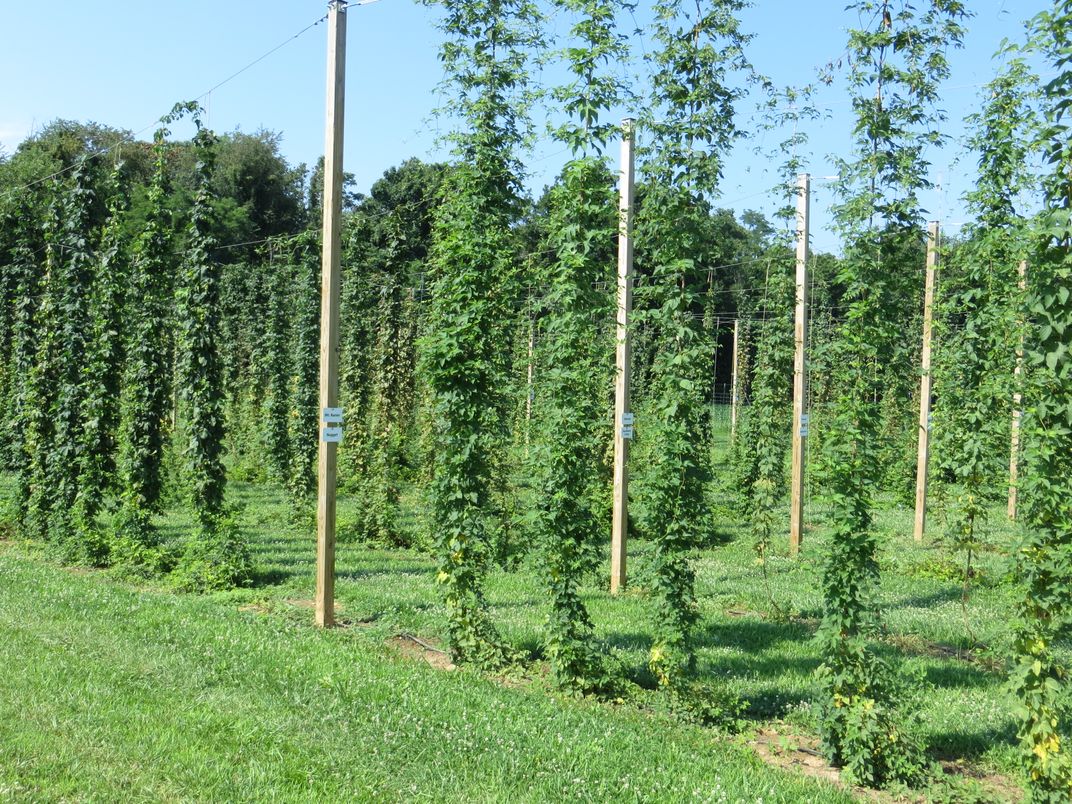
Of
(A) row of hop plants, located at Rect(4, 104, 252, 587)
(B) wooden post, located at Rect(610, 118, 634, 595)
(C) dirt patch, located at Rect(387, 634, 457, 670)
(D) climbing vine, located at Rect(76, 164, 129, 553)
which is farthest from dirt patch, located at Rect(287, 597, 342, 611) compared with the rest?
(D) climbing vine, located at Rect(76, 164, 129, 553)

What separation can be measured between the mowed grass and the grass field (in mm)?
20

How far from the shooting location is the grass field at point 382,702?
5477 millimetres

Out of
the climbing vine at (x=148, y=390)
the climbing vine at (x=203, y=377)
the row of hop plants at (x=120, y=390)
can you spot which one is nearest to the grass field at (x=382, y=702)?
the climbing vine at (x=203, y=377)

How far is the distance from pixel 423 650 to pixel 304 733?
3.22 meters

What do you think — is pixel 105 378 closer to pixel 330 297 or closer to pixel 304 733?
pixel 330 297

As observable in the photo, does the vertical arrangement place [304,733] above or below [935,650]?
above

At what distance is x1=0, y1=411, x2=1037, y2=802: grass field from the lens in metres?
5.48

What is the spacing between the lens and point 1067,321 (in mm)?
5223

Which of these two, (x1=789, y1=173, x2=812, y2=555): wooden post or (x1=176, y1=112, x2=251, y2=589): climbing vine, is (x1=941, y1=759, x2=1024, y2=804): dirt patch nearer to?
(x1=789, y1=173, x2=812, y2=555): wooden post

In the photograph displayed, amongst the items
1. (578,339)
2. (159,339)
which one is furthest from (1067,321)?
(159,339)

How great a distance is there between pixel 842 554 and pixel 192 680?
5.23 meters

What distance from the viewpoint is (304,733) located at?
6.17 metres

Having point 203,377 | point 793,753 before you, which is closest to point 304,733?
point 793,753

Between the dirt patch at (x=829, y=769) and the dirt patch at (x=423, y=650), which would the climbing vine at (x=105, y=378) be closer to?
the dirt patch at (x=423, y=650)
